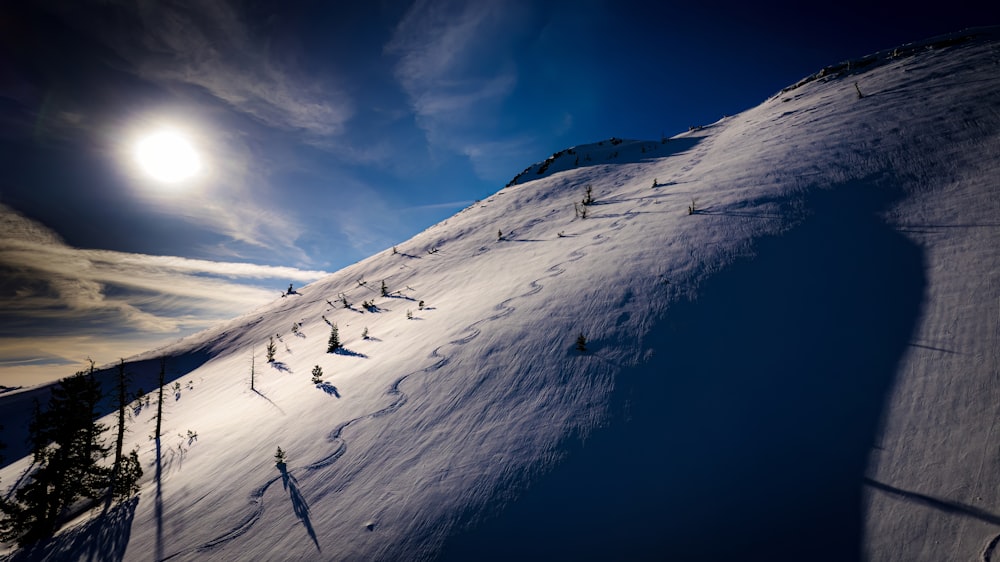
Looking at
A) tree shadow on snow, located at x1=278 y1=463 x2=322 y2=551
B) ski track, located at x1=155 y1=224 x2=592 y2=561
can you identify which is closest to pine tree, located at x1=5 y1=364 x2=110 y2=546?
ski track, located at x1=155 y1=224 x2=592 y2=561

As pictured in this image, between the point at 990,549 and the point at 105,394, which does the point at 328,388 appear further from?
the point at 105,394

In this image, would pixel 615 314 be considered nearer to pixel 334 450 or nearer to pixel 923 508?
pixel 923 508

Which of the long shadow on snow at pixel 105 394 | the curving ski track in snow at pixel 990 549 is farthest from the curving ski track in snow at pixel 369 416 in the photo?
the long shadow on snow at pixel 105 394

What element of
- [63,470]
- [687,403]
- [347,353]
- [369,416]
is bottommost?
[63,470]

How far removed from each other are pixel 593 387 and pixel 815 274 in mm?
3774

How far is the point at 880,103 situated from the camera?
31.2 feet

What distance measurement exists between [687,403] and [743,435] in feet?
1.78

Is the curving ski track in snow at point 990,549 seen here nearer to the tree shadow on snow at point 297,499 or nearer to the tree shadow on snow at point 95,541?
the tree shadow on snow at point 297,499

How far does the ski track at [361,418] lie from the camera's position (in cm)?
386

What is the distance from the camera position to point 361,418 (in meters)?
4.99

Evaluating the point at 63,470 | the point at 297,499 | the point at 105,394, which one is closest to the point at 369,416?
the point at 297,499

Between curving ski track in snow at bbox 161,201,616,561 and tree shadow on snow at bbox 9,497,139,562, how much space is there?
5.57ft

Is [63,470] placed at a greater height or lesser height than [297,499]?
lesser

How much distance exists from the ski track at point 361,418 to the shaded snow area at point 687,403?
1.5 inches
